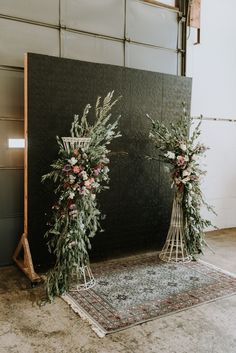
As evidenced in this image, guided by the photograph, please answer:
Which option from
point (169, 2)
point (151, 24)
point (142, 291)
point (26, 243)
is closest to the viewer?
point (142, 291)

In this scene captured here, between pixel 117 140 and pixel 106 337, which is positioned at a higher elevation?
pixel 117 140

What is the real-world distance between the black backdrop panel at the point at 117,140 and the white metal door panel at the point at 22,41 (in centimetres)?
41

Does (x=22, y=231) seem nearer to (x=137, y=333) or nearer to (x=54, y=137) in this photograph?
(x=54, y=137)

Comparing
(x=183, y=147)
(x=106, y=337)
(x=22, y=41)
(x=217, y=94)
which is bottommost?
(x=106, y=337)

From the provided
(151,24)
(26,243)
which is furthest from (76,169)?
(151,24)

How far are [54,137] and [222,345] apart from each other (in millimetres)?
2403

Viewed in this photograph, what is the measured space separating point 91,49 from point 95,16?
1.29ft

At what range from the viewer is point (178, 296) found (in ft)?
10.5

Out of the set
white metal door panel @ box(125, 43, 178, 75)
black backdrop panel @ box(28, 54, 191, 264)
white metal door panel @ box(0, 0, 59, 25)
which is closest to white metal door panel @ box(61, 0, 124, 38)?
white metal door panel @ box(0, 0, 59, 25)

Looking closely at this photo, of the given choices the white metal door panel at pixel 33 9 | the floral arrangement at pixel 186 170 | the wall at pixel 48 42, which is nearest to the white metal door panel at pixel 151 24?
the wall at pixel 48 42

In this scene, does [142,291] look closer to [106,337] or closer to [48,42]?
[106,337]

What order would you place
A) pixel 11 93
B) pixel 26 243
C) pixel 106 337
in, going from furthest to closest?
1. pixel 11 93
2. pixel 26 243
3. pixel 106 337

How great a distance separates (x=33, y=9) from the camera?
3840mm

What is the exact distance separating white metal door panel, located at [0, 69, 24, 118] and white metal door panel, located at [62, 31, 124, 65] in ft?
2.05
